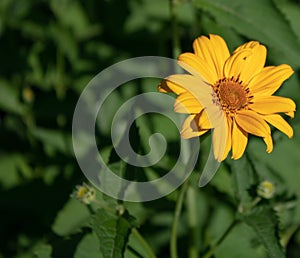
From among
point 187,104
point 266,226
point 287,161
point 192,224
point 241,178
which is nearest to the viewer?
point 187,104

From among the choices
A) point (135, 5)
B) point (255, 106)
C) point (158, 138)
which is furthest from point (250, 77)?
point (135, 5)

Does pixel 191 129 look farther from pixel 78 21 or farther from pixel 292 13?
pixel 78 21

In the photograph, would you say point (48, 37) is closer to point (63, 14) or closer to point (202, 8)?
point (63, 14)

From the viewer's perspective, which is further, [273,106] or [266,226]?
[266,226]

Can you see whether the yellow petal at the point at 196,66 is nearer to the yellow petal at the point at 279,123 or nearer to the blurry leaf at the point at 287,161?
the yellow petal at the point at 279,123

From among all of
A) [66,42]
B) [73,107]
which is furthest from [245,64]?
[66,42]
